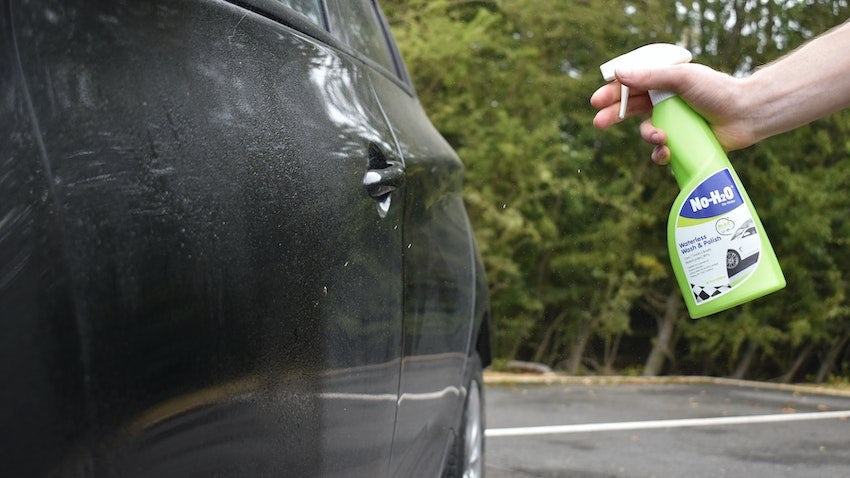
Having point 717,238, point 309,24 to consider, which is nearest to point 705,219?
point 717,238

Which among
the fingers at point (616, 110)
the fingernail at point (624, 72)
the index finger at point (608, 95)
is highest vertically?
the fingernail at point (624, 72)

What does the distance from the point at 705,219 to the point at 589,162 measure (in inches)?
586

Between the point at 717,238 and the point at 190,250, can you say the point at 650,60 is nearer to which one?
the point at 717,238

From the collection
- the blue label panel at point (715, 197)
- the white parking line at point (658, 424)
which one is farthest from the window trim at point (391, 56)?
the white parking line at point (658, 424)

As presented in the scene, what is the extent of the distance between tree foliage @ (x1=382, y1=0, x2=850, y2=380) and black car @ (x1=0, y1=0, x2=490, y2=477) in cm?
1246

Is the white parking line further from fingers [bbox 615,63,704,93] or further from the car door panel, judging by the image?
fingers [bbox 615,63,704,93]

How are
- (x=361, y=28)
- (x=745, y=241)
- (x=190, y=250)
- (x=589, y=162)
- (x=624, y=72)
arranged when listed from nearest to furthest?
(x=190, y=250)
(x=745, y=241)
(x=624, y=72)
(x=361, y=28)
(x=589, y=162)

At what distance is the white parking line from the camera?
6812 mm

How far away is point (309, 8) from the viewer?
2.29 m

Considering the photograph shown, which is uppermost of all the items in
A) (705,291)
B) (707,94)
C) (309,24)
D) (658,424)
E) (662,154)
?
(309,24)

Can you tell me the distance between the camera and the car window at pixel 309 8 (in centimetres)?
216

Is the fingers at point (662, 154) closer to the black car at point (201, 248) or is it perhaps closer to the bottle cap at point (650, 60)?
the bottle cap at point (650, 60)

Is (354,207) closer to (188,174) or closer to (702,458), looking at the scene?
(188,174)

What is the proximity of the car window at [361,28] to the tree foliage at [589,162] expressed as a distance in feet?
37.2
